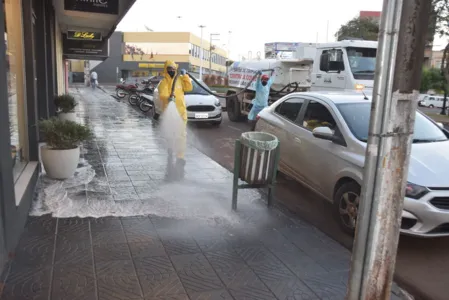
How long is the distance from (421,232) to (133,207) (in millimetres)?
3369

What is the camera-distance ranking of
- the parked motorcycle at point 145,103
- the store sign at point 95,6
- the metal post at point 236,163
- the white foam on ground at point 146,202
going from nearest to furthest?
the white foam on ground at point 146,202
the metal post at point 236,163
the store sign at point 95,6
the parked motorcycle at point 145,103

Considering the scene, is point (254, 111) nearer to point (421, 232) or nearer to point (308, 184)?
point (308, 184)

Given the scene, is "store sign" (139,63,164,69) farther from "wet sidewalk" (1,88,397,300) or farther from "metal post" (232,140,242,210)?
"metal post" (232,140,242,210)

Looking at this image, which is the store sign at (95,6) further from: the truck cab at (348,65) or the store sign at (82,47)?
the store sign at (82,47)

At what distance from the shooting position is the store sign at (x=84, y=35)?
15.5m

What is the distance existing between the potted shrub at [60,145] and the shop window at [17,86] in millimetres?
360

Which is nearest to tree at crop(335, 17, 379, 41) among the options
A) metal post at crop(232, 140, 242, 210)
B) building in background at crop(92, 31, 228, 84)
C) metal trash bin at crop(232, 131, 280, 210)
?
building in background at crop(92, 31, 228, 84)

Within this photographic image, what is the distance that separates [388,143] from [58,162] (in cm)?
496

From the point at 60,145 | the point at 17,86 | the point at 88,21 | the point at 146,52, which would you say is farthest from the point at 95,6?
the point at 146,52

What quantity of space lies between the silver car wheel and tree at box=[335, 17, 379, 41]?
31188 mm

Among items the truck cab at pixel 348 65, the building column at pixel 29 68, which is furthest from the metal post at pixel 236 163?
the truck cab at pixel 348 65

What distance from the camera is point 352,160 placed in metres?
4.96

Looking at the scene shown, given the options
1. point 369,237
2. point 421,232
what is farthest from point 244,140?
point 369,237

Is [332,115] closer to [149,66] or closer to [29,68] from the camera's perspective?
[29,68]
